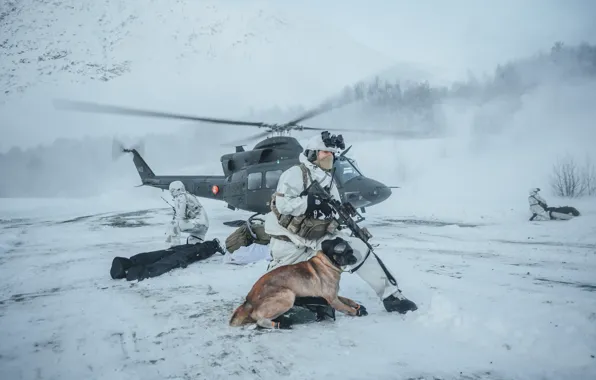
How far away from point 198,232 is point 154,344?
178 inches

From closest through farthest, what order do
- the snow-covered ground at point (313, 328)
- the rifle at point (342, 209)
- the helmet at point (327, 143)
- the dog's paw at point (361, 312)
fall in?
the snow-covered ground at point (313, 328), the dog's paw at point (361, 312), the rifle at point (342, 209), the helmet at point (327, 143)

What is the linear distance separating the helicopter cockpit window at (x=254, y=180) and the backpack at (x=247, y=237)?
4.22 meters

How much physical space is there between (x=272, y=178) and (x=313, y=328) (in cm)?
745

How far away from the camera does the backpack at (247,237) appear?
241 inches

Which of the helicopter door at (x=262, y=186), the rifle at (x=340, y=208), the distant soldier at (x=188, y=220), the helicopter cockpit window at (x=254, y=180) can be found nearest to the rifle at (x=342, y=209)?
the rifle at (x=340, y=208)

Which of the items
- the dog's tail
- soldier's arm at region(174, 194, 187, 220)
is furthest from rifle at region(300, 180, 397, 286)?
soldier's arm at region(174, 194, 187, 220)

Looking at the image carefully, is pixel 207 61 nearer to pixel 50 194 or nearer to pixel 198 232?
pixel 50 194

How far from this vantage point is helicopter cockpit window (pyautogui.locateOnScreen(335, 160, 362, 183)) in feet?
32.2

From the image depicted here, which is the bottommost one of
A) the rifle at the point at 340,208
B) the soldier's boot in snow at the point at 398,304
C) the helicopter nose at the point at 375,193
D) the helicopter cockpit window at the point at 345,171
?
the soldier's boot in snow at the point at 398,304

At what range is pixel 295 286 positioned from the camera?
2.88m

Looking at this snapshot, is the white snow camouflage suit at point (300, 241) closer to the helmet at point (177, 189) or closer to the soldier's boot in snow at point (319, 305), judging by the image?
the soldier's boot in snow at point (319, 305)

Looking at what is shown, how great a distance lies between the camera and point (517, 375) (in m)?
2.00

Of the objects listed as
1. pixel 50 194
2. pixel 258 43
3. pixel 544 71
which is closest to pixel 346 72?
pixel 258 43

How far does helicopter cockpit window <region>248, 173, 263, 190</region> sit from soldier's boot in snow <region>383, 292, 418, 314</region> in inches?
297
